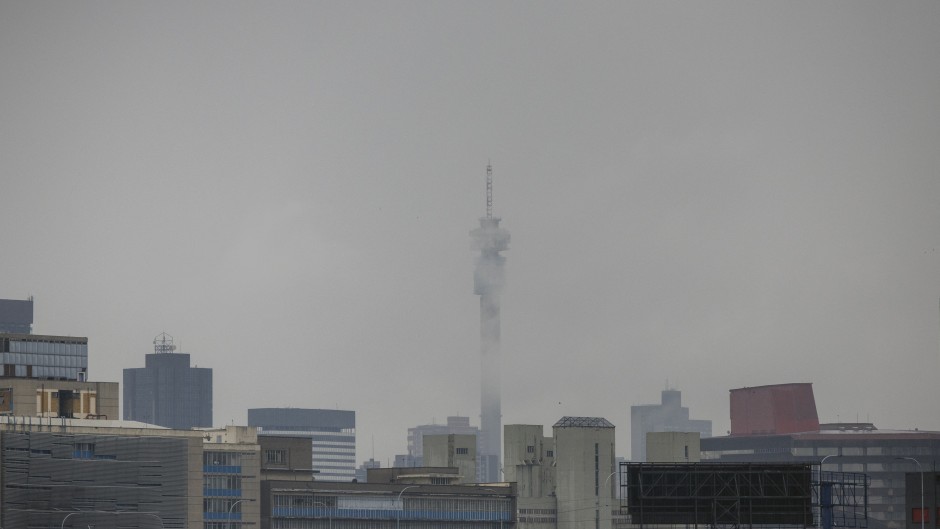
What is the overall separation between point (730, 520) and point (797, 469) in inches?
269

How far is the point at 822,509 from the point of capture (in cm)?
17312

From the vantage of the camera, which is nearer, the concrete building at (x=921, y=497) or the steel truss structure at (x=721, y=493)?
the steel truss structure at (x=721, y=493)

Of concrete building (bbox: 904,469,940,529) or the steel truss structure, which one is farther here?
concrete building (bbox: 904,469,940,529)

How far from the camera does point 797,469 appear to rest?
530 ft

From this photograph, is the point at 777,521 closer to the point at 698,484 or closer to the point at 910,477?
the point at 698,484

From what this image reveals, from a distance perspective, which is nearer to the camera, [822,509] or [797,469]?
[797,469]

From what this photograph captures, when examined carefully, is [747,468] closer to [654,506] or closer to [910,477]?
[654,506]

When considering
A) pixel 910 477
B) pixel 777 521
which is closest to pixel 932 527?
pixel 910 477

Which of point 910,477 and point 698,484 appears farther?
point 910,477

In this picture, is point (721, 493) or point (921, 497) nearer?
point (721, 493)

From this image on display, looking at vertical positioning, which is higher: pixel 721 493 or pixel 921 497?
pixel 721 493

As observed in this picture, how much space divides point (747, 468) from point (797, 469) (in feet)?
13.4

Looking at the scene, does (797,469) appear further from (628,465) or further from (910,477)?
(910,477)

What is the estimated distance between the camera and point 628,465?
16100 cm
